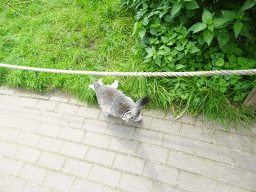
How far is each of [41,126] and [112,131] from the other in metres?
1.28

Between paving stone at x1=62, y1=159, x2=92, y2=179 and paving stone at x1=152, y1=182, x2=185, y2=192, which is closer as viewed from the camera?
paving stone at x1=152, y1=182, x2=185, y2=192

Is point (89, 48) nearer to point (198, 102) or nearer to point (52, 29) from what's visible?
point (52, 29)

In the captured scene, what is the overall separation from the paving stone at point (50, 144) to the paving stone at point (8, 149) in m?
0.43

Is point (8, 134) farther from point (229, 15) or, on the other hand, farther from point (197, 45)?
point (229, 15)

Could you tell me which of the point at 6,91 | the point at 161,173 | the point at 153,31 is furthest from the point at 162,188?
the point at 6,91

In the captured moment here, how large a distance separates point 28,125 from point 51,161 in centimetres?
87

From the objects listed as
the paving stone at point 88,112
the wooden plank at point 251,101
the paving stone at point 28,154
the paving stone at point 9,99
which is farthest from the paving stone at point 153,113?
the paving stone at point 9,99

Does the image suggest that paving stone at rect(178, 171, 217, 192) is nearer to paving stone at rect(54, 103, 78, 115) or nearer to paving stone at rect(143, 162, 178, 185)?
paving stone at rect(143, 162, 178, 185)

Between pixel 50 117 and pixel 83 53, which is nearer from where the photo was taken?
pixel 50 117

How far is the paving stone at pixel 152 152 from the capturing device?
2.16 metres

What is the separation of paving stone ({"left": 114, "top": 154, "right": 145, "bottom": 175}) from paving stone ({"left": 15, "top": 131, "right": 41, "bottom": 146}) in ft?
4.68

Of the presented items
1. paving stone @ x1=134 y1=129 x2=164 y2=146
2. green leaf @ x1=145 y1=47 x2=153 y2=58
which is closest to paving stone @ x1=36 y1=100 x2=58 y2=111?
paving stone @ x1=134 y1=129 x2=164 y2=146

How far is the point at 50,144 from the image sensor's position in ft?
8.30

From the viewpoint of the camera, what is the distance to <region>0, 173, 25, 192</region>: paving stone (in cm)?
226
